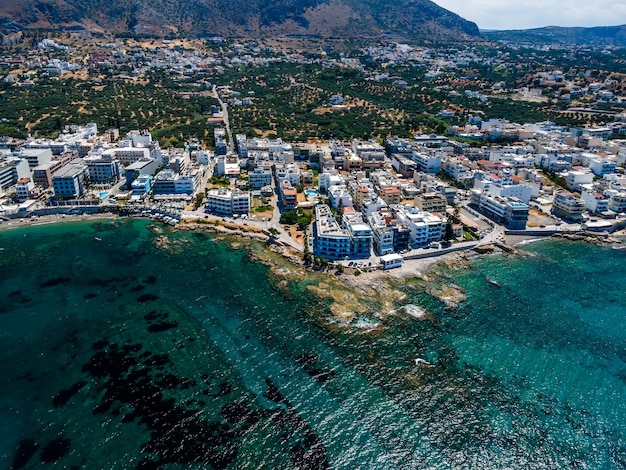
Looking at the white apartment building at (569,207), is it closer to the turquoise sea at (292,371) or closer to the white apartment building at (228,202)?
the turquoise sea at (292,371)

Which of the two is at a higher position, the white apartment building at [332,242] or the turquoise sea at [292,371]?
the white apartment building at [332,242]

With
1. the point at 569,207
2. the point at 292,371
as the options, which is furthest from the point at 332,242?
the point at 569,207

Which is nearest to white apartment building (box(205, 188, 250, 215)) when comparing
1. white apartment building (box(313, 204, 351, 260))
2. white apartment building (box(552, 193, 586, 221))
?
white apartment building (box(313, 204, 351, 260))

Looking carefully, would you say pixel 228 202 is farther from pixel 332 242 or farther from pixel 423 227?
pixel 423 227

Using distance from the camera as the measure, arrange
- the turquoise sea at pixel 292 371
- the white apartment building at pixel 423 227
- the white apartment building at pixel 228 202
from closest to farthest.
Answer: the turquoise sea at pixel 292 371 < the white apartment building at pixel 423 227 < the white apartment building at pixel 228 202

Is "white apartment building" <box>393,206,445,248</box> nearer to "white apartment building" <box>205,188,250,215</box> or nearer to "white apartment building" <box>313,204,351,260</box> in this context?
"white apartment building" <box>313,204,351,260</box>

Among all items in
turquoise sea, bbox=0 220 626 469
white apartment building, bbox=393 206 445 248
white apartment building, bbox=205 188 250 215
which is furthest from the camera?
white apartment building, bbox=205 188 250 215

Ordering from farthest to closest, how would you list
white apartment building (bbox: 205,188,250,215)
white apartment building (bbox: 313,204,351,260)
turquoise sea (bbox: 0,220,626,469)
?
1. white apartment building (bbox: 205,188,250,215)
2. white apartment building (bbox: 313,204,351,260)
3. turquoise sea (bbox: 0,220,626,469)

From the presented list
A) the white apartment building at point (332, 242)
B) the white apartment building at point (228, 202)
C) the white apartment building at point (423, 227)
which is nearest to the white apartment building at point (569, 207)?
the white apartment building at point (423, 227)

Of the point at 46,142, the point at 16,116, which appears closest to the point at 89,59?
the point at 16,116

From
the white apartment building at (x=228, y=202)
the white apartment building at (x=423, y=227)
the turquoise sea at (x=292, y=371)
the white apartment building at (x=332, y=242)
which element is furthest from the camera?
the white apartment building at (x=228, y=202)
